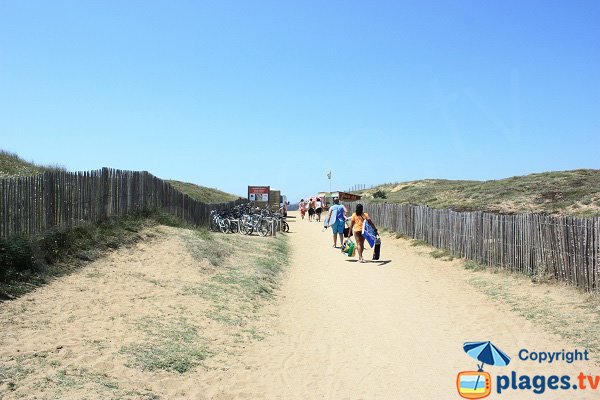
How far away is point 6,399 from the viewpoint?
4129 mm

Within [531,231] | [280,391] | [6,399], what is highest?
[531,231]

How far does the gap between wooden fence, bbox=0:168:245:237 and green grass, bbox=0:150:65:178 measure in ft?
11.2

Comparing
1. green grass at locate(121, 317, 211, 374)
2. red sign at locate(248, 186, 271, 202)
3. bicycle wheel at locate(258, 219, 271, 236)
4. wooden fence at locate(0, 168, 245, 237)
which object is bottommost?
green grass at locate(121, 317, 211, 374)

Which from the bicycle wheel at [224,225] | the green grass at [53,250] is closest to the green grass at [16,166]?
the green grass at [53,250]

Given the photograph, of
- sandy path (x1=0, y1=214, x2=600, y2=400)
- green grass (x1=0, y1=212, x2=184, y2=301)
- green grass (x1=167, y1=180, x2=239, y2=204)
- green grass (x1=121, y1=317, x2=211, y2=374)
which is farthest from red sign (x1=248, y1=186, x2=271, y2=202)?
green grass (x1=121, y1=317, x2=211, y2=374)

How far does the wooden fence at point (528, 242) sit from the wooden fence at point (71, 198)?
372 inches

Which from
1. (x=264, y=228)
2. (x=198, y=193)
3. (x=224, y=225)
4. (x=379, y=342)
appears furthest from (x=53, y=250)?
(x=198, y=193)

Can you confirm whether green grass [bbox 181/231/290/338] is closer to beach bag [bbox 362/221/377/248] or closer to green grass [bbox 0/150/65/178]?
beach bag [bbox 362/221/377/248]

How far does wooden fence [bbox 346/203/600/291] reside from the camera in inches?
353

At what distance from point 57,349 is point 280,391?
2.53 m

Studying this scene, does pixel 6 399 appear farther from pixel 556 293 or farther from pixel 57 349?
pixel 556 293

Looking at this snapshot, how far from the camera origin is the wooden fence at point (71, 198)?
8.38 metres

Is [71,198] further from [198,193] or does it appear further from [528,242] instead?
[198,193]

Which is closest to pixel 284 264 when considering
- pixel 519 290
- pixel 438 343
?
pixel 519 290
